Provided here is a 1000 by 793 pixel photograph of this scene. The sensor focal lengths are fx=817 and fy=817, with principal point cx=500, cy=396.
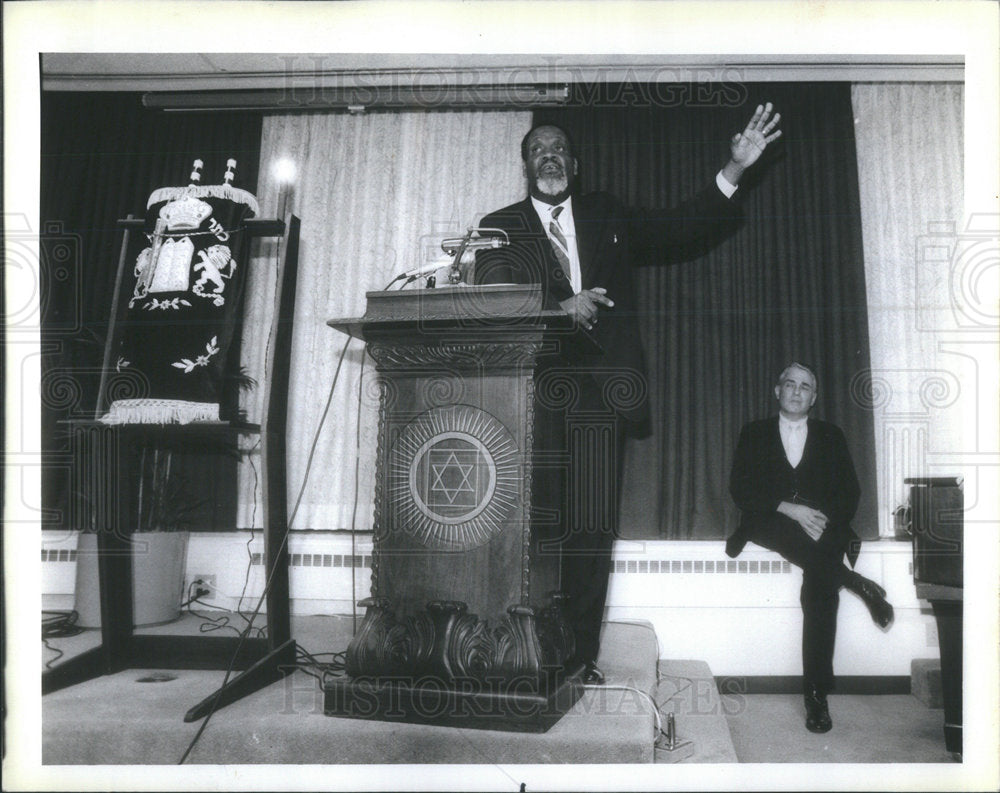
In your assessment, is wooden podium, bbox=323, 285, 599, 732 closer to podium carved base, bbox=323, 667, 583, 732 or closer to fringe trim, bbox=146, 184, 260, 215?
podium carved base, bbox=323, 667, 583, 732

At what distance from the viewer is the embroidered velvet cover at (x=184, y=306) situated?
9.22 feet

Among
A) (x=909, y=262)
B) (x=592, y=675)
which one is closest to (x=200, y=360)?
(x=592, y=675)

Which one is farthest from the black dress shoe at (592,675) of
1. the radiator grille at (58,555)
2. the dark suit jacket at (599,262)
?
the radiator grille at (58,555)

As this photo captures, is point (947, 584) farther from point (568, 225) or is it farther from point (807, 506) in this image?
point (568, 225)

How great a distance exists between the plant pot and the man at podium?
5.28 ft

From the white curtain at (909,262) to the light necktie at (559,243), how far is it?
1.44m

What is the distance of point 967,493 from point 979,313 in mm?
488

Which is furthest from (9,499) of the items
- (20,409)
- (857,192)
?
(857,192)

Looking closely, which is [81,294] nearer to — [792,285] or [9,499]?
[9,499]

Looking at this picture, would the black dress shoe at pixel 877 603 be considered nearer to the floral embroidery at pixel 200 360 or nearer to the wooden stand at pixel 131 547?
the wooden stand at pixel 131 547

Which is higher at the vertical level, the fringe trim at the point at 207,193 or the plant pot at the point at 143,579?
the fringe trim at the point at 207,193

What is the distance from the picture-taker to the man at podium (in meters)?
2.75

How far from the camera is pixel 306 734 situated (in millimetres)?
2082

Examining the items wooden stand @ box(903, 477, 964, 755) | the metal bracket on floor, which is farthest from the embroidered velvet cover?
wooden stand @ box(903, 477, 964, 755)
